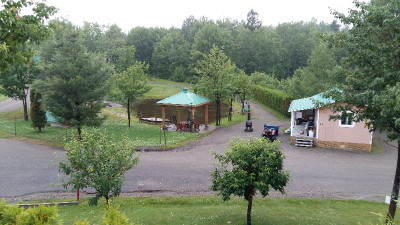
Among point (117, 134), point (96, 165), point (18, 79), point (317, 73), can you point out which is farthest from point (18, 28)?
point (317, 73)

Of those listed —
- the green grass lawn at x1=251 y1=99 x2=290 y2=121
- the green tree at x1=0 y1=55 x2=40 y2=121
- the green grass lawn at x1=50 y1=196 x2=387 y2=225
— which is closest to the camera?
the green grass lawn at x1=50 y1=196 x2=387 y2=225

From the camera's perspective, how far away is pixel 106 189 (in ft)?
28.0

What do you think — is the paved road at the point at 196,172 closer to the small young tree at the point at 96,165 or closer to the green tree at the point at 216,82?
the small young tree at the point at 96,165

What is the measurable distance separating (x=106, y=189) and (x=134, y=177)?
18.7 feet

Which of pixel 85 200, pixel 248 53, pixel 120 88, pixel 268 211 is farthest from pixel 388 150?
pixel 248 53

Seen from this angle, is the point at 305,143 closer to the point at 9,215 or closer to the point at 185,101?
the point at 185,101

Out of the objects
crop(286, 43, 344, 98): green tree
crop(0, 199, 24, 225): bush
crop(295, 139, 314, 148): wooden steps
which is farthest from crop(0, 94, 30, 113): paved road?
crop(0, 199, 24, 225): bush

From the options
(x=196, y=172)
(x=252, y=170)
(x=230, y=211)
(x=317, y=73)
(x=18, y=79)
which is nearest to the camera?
(x=252, y=170)

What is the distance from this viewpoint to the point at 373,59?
8.31m

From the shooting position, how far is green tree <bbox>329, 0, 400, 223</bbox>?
8070 millimetres

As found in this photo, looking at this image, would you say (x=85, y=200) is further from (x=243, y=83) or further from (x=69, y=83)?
(x=243, y=83)

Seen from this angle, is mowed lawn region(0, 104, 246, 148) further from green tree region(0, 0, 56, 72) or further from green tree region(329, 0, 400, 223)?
green tree region(329, 0, 400, 223)

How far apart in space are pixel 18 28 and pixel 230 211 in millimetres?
7982

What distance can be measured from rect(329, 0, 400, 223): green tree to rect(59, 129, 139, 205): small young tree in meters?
6.58
